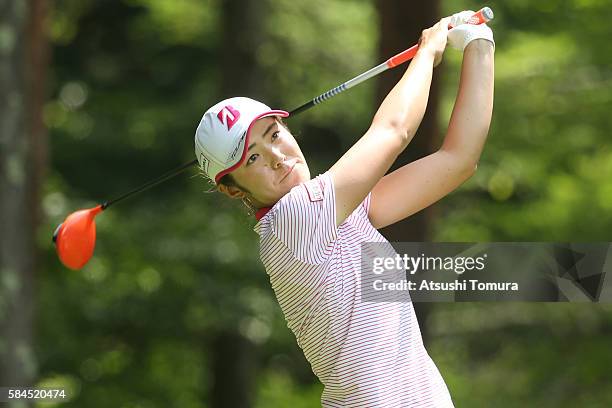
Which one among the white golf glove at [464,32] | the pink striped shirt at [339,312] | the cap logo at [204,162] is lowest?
the pink striped shirt at [339,312]

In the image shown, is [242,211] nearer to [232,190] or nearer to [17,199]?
[17,199]

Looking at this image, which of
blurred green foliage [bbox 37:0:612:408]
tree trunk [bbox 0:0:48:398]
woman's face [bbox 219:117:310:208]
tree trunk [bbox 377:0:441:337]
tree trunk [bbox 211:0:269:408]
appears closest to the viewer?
woman's face [bbox 219:117:310:208]

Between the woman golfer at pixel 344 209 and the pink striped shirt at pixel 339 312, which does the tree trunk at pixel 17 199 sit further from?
the pink striped shirt at pixel 339 312

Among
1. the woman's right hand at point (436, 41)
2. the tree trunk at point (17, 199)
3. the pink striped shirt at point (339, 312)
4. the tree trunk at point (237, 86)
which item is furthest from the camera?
the tree trunk at point (237, 86)

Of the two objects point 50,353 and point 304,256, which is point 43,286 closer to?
point 50,353

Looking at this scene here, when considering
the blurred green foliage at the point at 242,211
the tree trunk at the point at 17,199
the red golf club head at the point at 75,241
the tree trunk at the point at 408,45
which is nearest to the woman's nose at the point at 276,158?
the red golf club head at the point at 75,241

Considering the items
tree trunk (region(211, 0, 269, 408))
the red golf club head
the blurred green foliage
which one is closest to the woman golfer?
the red golf club head

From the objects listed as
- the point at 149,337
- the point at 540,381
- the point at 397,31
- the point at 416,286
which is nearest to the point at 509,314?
the point at 540,381

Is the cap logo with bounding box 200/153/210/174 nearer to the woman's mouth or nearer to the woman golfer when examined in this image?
the woman golfer

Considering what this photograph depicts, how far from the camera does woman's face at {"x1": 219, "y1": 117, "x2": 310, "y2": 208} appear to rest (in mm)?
2543

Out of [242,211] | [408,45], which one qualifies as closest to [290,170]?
[408,45]

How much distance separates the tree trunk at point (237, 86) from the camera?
8758mm

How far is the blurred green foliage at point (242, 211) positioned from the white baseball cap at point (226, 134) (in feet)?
16.8

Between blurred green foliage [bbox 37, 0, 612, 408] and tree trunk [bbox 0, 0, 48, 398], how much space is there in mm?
2767
